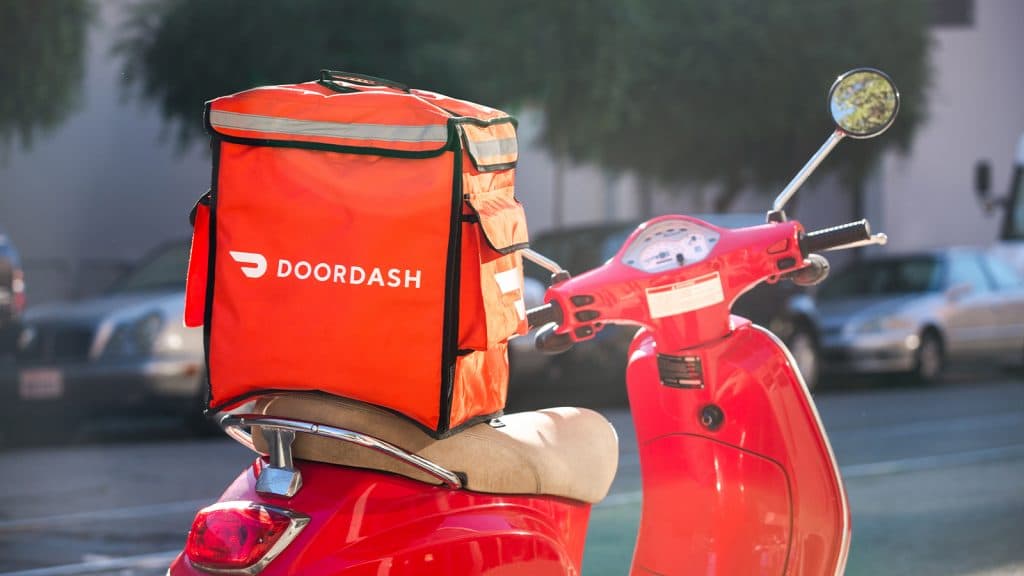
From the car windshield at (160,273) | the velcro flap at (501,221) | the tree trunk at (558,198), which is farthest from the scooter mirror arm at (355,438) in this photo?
the tree trunk at (558,198)

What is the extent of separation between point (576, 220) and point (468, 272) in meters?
22.0

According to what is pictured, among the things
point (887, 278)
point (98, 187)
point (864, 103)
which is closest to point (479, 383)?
point (864, 103)

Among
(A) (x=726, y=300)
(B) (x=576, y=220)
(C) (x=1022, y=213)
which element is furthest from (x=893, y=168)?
(A) (x=726, y=300)

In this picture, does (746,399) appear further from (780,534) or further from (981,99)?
(981,99)

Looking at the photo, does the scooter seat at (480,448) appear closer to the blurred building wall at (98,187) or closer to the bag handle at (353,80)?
the bag handle at (353,80)

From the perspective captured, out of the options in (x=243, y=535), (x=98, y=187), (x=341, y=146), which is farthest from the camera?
(x=98, y=187)

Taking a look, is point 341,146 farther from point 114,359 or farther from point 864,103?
point 114,359

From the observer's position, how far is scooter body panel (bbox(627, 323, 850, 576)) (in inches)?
134

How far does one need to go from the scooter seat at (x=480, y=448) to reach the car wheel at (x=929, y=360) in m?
13.8

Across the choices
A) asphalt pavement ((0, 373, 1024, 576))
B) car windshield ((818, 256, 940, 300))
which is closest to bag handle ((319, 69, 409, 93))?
asphalt pavement ((0, 373, 1024, 576))

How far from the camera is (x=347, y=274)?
264 centimetres

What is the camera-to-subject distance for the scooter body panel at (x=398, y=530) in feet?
8.32

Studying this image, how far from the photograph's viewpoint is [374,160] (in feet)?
8.71

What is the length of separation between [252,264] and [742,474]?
4.24 feet
